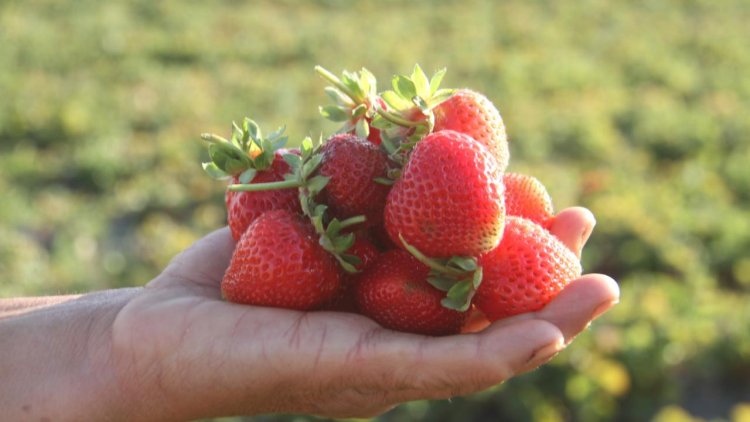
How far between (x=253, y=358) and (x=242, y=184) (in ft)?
1.65

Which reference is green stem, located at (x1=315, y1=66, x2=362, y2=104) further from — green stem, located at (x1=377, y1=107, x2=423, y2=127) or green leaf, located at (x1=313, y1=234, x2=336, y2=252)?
green leaf, located at (x1=313, y1=234, x2=336, y2=252)

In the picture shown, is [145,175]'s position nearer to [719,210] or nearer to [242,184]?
[719,210]

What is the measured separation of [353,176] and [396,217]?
0.68 feet

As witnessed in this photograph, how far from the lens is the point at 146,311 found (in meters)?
2.51

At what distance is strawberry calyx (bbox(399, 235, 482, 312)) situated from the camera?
235 cm

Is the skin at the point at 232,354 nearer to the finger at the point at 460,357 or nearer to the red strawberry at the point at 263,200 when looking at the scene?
the finger at the point at 460,357

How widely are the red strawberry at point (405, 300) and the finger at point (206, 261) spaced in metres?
0.58

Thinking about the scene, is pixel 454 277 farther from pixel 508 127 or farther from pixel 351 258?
pixel 508 127

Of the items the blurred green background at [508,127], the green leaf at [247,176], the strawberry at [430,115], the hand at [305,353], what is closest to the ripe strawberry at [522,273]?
the hand at [305,353]

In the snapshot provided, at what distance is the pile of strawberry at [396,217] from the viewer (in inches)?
92.0

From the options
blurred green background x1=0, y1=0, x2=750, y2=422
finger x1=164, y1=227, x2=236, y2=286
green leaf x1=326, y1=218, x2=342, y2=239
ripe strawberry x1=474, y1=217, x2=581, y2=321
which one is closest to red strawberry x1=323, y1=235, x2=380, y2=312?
green leaf x1=326, y1=218, x2=342, y2=239

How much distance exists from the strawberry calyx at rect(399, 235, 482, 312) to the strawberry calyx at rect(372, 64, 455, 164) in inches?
12.6

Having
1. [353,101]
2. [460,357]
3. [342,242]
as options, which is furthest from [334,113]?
[460,357]

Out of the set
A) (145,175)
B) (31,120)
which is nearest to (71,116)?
(31,120)
